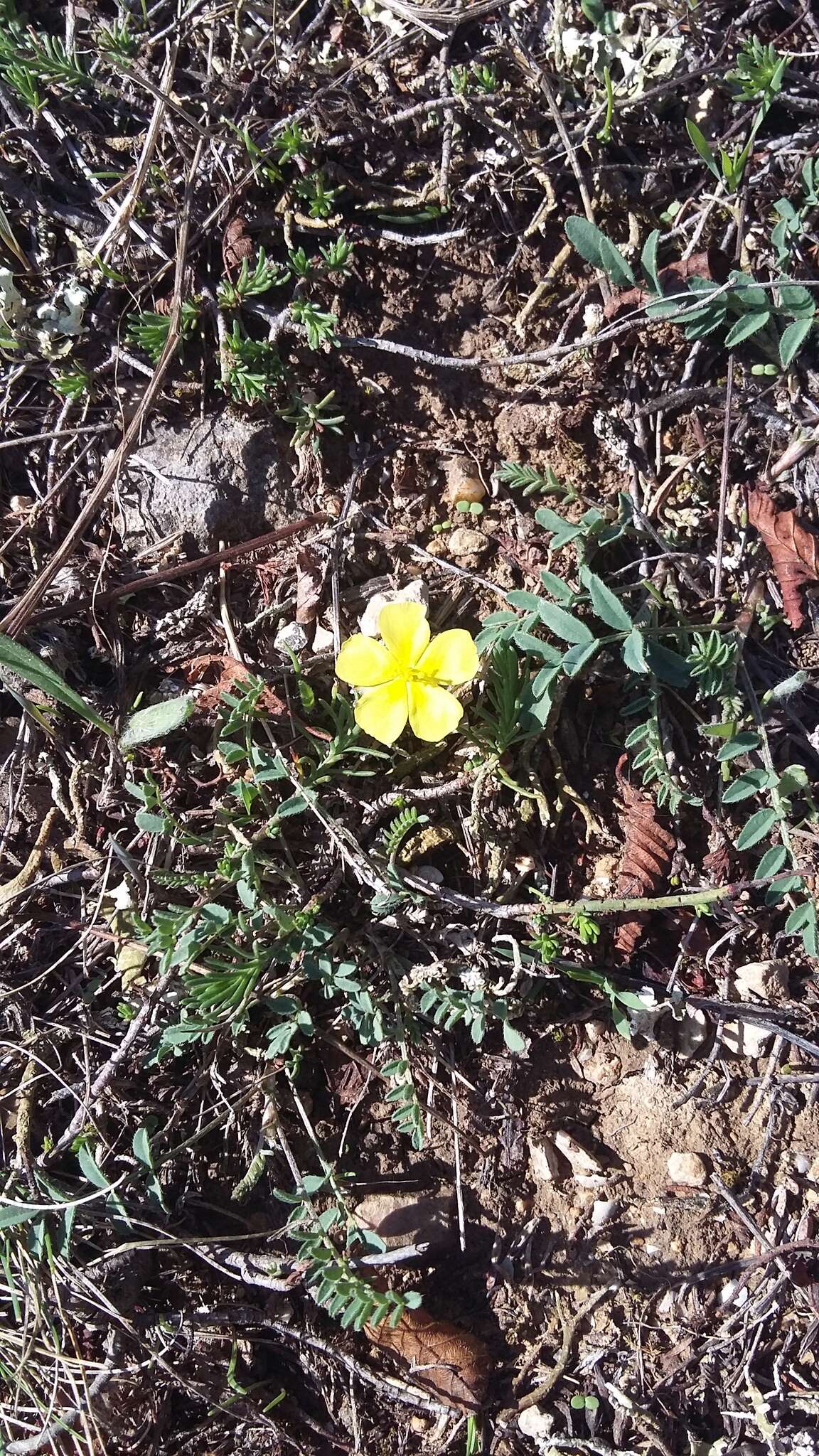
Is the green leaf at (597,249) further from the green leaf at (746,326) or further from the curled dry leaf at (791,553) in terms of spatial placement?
the curled dry leaf at (791,553)

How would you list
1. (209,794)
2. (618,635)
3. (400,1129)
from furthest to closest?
(209,794)
(400,1129)
(618,635)

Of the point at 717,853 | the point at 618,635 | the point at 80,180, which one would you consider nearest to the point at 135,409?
the point at 80,180

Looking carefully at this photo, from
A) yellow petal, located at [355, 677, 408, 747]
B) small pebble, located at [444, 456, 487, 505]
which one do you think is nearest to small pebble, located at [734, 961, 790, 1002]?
yellow petal, located at [355, 677, 408, 747]

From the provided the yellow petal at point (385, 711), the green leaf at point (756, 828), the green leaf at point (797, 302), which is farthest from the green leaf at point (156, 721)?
the green leaf at point (797, 302)

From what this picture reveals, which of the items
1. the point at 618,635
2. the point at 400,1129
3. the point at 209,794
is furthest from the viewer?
the point at 209,794

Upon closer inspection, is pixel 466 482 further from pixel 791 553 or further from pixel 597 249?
pixel 791 553

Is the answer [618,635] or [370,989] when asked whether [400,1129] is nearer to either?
[370,989]

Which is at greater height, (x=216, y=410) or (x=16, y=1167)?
(x=216, y=410)
